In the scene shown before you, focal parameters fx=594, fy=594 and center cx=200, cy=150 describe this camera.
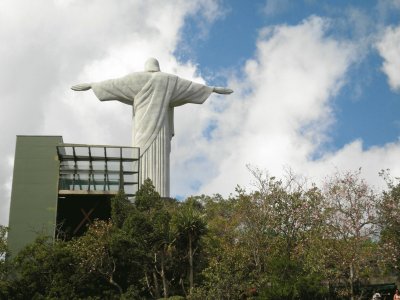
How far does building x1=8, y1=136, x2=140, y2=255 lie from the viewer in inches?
1094

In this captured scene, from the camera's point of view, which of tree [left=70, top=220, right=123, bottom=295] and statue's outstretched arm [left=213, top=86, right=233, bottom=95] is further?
statue's outstretched arm [left=213, top=86, right=233, bottom=95]

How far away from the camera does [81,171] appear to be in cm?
2828

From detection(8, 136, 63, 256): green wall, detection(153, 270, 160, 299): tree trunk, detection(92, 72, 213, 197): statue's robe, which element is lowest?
Result: detection(153, 270, 160, 299): tree trunk

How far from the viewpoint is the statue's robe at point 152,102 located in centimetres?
3412

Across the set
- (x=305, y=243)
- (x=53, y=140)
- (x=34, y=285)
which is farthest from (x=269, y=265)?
(x=53, y=140)

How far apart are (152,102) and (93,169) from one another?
316 inches

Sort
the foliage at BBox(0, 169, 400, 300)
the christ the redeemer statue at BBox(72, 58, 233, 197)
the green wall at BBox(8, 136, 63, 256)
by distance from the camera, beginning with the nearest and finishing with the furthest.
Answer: the foliage at BBox(0, 169, 400, 300)
the green wall at BBox(8, 136, 63, 256)
the christ the redeemer statue at BBox(72, 58, 233, 197)

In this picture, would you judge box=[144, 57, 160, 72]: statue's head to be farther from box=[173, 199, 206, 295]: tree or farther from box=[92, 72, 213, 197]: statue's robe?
box=[173, 199, 206, 295]: tree

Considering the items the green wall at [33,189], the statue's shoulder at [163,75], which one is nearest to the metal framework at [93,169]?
the green wall at [33,189]

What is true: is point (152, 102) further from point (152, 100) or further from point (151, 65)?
point (151, 65)

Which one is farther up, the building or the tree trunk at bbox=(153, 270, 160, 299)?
the building

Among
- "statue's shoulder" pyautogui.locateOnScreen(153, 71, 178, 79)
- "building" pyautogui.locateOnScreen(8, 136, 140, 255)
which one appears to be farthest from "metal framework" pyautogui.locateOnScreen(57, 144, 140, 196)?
"statue's shoulder" pyautogui.locateOnScreen(153, 71, 178, 79)

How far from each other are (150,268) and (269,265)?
453cm

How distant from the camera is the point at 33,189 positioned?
28.5 metres
